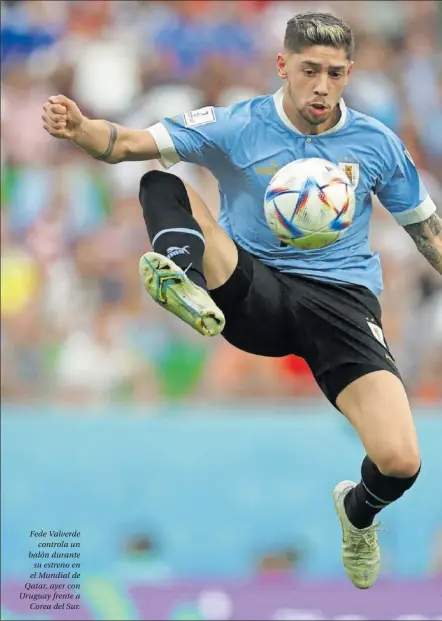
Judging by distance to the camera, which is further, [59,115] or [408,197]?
[408,197]

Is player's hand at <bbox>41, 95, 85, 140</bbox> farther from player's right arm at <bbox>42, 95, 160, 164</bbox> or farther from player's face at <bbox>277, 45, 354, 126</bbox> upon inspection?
player's face at <bbox>277, 45, 354, 126</bbox>

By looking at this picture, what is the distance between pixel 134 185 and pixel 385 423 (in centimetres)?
555

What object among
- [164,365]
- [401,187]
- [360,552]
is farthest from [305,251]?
[164,365]

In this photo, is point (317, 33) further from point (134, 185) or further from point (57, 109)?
point (134, 185)

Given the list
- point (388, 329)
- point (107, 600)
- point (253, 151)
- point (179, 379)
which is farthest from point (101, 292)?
point (253, 151)

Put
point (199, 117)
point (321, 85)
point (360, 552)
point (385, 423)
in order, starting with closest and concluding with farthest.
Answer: point (385, 423) → point (321, 85) → point (199, 117) → point (360, 552)

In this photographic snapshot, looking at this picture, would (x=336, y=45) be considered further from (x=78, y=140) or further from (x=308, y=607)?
(x=308, y=607)

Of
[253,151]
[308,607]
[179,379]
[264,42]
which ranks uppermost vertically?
[264,42]

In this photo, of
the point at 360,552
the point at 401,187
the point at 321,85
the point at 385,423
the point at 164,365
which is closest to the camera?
the point at 385,423

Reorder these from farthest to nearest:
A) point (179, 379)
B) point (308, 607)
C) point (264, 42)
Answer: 1. point (264, 42)
2. point (179, 379)
3. point (308, 607)

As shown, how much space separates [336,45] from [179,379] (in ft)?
15.1

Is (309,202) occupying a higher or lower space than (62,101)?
lower

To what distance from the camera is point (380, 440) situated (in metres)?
Answer: 5.33

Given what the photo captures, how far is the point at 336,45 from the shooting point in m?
5.47
